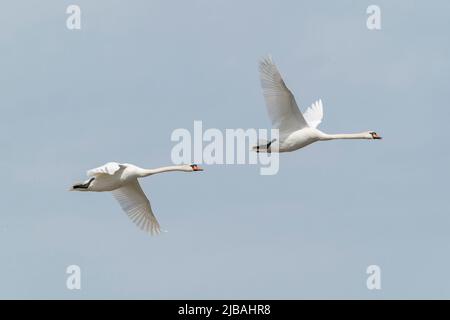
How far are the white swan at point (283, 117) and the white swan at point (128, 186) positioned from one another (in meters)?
2.92

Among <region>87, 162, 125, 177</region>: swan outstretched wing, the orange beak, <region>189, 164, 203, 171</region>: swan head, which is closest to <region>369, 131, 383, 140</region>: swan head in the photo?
the orange beak

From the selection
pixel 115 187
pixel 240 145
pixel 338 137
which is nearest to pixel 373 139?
pixel 338 137

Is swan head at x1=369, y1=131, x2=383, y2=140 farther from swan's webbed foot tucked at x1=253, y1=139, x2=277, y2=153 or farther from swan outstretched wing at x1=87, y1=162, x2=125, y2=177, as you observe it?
swan outstretched wing at x1=87, y1=162, x2=125, y2=177

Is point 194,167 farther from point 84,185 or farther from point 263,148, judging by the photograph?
point 84,185

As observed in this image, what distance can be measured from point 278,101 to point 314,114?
5.83 m

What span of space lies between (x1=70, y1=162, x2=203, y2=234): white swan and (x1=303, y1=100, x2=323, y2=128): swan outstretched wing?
660cm

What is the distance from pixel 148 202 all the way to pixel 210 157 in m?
3.77

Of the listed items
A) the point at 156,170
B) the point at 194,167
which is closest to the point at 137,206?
the point at 156,170

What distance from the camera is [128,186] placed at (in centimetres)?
5034

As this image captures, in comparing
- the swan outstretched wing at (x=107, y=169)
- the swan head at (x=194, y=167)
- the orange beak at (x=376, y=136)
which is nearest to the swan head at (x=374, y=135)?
the orange beak at (x=376, y=136)

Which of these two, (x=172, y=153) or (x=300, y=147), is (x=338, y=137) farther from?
(x=172, y=153)

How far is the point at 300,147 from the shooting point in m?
49.3

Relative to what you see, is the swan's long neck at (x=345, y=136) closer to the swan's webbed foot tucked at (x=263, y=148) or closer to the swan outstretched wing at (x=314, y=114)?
the swan's webbed foot tucked at (x=263, y=148)

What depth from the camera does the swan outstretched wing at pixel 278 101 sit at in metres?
48.1
